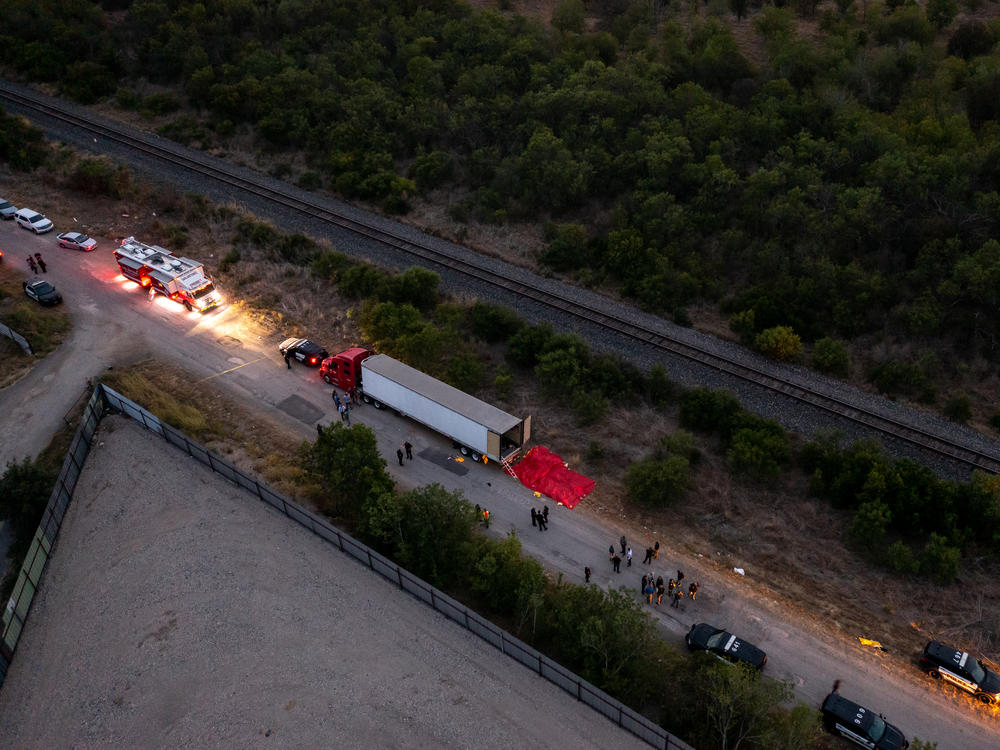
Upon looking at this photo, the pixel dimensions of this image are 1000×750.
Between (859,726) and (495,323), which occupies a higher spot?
(495,323)

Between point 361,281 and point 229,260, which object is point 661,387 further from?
point 229,260

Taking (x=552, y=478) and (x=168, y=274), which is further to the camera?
(x=168, y=274)

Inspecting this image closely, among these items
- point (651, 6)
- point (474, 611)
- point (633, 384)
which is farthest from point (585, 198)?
point (474, 611)

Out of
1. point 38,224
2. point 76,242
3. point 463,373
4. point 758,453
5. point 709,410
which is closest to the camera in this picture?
point 758,453

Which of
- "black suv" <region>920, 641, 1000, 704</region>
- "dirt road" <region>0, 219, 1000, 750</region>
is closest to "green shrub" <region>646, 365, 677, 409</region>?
"dirt road" <region>0, 219, 1000, 750</region>

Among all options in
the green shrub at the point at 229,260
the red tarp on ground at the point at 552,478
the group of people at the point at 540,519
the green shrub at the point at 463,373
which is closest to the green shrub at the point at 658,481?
the red tarp on ground at the point at 552,478

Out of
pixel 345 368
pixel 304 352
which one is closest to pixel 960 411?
pixel 345 368

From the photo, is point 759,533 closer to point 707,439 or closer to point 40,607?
point 707,439
